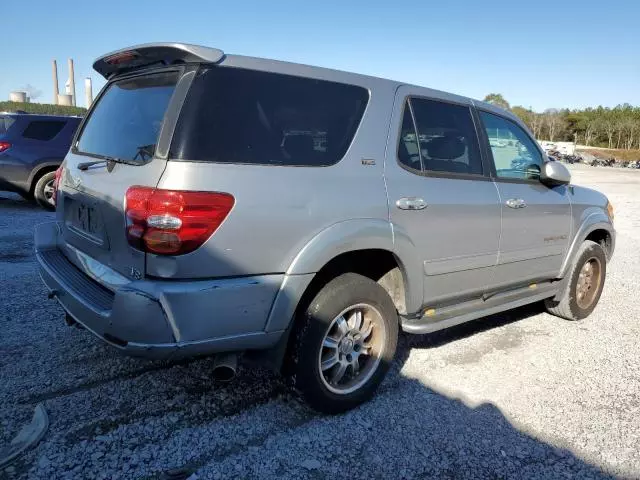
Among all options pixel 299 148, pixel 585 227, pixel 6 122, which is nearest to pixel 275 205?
pixel 299 148

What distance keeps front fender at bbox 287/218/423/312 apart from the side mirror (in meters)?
1.66

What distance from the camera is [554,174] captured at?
4184 millimetres

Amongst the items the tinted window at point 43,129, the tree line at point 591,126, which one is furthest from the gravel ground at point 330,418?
the tree line at point 591,126

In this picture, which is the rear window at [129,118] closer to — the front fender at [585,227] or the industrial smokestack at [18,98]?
the front fender at [585,227]

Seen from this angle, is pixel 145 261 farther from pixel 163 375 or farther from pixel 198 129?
pixel 163 375

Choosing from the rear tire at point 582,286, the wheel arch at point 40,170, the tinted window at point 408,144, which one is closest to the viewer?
the tinted window at point 408,144

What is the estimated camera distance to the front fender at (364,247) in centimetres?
269

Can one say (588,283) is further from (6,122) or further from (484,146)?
(6,122)

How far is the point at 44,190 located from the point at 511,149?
8832 mm

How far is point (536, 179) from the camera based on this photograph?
4.34 m

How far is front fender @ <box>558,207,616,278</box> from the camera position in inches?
185

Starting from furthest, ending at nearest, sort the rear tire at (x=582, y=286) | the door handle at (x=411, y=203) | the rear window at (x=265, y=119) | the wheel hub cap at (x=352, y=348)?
1. the rear tire at (x=582, y=286)
2. the door handle at (x=411, y=203)
3. the wheel hub cap at (x=352, y=348)
4. the rear window at (x=265, y=119)

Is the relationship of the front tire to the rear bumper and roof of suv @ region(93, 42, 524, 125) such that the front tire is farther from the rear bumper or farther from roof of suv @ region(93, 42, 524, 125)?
roof of suv @ region(93, 42, 524, 125)

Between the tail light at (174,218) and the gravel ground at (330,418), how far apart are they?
3.59ft
